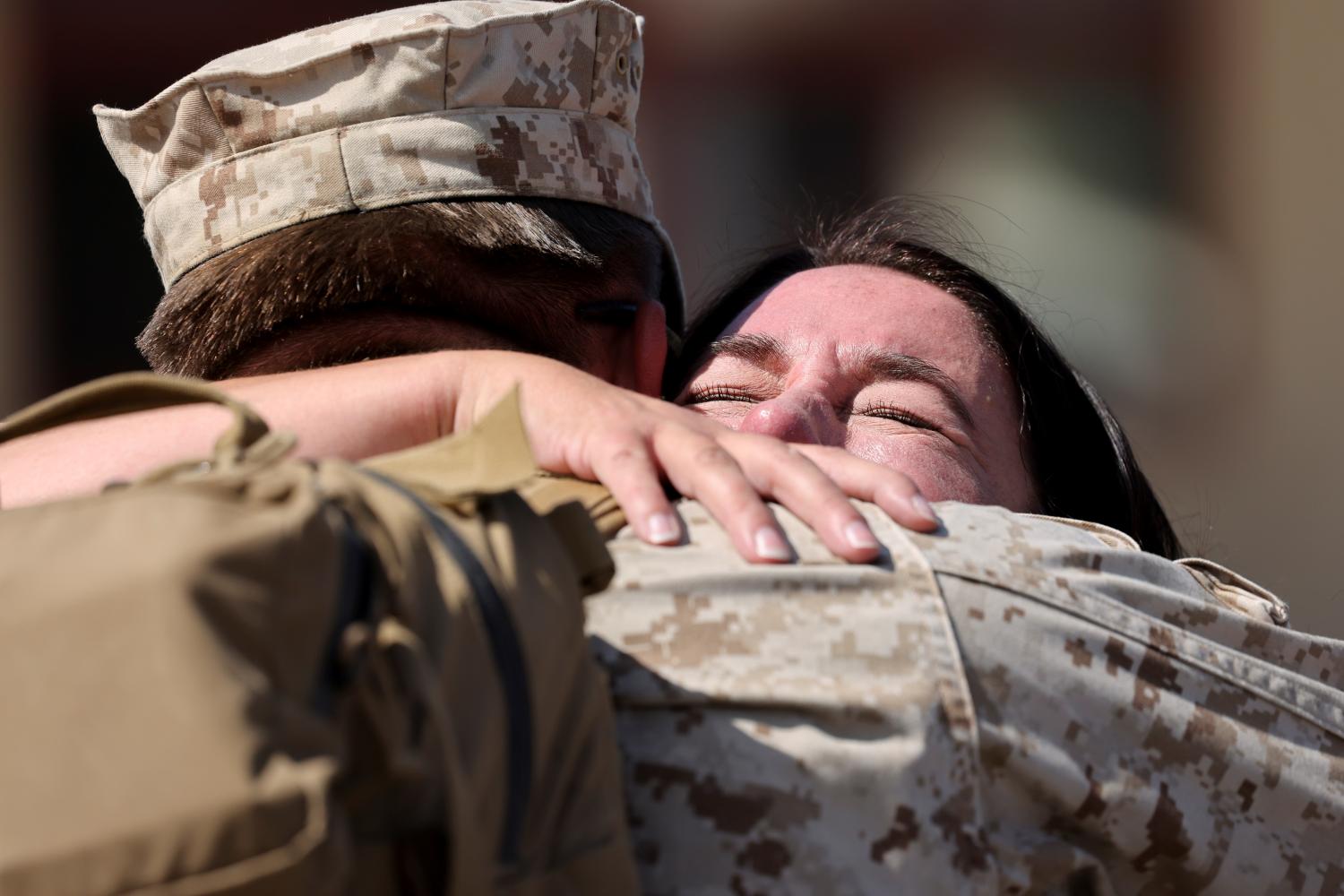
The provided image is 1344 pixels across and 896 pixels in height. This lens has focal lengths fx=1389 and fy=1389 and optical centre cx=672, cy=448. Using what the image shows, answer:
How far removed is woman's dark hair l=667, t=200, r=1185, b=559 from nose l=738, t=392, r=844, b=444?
32 centimetres

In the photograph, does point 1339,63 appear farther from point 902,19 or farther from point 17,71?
point 17,71

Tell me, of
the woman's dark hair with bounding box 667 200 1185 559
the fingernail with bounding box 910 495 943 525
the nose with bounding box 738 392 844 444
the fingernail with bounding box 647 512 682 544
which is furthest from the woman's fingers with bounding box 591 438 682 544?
the woman's dark hair with bounding box 667 200 1185 559

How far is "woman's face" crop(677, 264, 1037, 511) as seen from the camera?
204cm

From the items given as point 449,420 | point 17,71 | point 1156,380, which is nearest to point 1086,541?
point 449,420

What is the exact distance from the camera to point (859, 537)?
1.28m

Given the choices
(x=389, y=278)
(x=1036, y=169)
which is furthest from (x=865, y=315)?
(x=1036, y=169)

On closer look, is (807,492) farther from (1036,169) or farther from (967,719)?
(1036,169)

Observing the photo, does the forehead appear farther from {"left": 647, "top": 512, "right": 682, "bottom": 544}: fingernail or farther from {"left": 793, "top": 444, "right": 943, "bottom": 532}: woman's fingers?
{"left": 647, "top": 512, "right": 682, "bottom": 544}: fingernail

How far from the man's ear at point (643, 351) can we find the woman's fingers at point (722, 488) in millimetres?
584

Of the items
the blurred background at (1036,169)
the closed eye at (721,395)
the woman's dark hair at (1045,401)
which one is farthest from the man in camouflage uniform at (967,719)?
the blurred background at (1036,169)

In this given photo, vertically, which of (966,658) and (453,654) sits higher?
(453,654)

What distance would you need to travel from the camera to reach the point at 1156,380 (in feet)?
21.1

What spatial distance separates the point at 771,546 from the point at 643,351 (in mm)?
787

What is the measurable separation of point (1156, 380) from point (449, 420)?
18.1 ft
